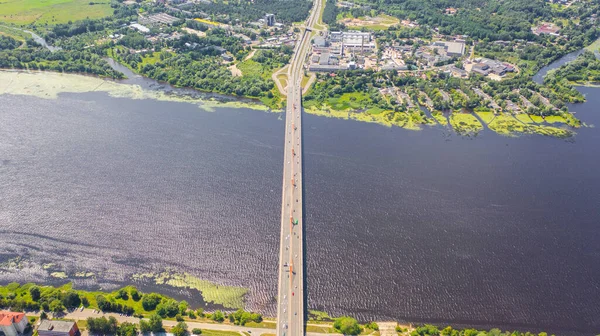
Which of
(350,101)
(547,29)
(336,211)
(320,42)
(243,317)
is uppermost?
(547,29)

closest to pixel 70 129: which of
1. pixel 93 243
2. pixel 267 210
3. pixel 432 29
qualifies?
pixel 93 243

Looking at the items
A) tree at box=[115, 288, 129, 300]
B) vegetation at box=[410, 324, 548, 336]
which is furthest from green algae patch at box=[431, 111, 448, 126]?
tree at box=[115, 288, 129, 300]

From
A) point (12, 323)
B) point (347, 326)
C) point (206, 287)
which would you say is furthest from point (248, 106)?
point (12, 323)

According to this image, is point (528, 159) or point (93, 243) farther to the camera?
point (528, 159)

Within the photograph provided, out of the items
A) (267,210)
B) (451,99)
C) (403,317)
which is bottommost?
(403,317)

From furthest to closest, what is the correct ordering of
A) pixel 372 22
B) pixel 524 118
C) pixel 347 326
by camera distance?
pixel 372 22
pixel 524 118
pixel 347 326

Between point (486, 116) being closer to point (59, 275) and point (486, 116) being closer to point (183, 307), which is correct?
point (183, 307)

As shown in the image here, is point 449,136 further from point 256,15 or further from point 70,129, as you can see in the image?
point 256,15
